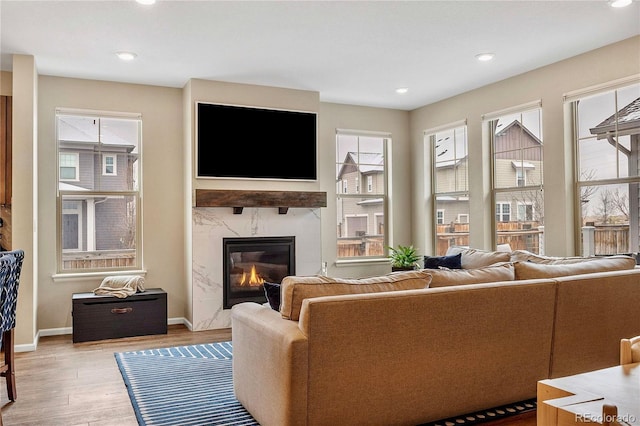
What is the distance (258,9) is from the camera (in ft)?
11.6

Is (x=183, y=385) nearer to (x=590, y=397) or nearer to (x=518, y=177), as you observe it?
(x=590, y=397)

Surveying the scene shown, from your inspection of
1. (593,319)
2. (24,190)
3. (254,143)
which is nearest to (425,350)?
(593,319)

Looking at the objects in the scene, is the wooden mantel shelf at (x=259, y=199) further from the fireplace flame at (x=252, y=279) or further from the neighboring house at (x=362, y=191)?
the neighboring house at (x=362, y=191)

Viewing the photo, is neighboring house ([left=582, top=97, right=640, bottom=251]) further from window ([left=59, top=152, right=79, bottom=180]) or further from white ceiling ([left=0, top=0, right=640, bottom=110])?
window ([left=59, top=152, right=79, bottom=180])

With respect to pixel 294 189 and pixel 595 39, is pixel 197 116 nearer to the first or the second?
pixel 294 189

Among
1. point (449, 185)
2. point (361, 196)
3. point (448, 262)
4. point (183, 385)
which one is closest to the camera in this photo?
point (183, 385)

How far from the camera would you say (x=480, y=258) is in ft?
14.9

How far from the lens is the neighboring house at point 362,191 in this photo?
655 centimetres

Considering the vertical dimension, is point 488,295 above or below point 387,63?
below

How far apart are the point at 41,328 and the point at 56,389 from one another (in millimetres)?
1896

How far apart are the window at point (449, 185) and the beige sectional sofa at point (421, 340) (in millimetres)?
2991

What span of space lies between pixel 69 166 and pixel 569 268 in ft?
15.6

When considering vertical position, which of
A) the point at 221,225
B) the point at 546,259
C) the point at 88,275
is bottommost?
the point at 88,275

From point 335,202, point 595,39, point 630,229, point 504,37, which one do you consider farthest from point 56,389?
point 595,39
